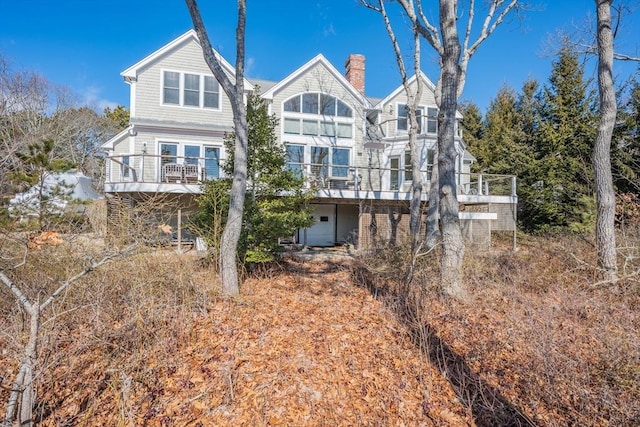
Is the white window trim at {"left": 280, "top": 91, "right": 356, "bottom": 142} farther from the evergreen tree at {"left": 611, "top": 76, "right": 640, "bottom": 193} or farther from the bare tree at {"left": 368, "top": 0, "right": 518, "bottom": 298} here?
the evergreen tree at {"left": 611, "top": 76, "right": 640, "bottom": 193}

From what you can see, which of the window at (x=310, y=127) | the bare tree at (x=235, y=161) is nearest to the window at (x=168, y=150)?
the window at (x=310, y=127)

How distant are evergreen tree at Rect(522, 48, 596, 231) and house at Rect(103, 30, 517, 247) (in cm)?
338

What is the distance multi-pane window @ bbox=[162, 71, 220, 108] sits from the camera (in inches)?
559

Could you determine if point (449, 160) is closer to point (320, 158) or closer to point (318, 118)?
point (320, 158)

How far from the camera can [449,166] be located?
688cm

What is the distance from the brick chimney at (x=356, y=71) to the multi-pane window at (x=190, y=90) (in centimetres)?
757

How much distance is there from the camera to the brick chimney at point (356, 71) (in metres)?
18.0

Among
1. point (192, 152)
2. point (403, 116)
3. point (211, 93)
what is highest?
point (211, 93)

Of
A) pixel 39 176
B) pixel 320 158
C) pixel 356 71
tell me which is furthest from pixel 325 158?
pixel 39 176

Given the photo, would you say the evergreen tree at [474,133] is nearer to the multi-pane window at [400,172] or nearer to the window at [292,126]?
the multi-pane window at [400,172]

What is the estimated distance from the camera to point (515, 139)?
1995cm

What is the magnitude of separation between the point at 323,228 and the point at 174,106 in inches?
346

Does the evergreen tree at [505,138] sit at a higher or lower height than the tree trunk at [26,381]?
higher

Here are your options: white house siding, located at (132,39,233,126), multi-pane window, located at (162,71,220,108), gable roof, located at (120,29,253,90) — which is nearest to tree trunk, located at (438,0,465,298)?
gable roof, located at (120,29,253,90)
